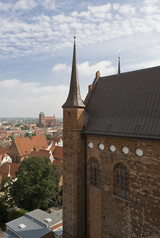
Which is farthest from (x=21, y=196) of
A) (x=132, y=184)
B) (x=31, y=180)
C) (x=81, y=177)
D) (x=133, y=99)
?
(x=133, y=99)

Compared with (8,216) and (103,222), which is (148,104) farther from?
(8,216)

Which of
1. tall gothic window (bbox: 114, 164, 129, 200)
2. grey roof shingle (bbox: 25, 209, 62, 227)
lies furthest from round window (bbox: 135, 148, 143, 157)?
grey roof shingle (bbox: 25, 209, 62, 227)

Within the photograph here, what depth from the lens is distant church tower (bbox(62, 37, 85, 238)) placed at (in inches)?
574

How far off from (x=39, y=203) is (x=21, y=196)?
3.11m

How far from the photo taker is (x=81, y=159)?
15.0 m

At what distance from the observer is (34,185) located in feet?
92.1

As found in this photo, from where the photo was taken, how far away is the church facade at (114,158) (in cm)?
1118

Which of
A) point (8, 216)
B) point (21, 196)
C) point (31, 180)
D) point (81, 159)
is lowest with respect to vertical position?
point (8, 216)

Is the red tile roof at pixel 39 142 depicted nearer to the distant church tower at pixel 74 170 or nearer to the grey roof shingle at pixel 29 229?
the grey roof shingle at pixel 29 229

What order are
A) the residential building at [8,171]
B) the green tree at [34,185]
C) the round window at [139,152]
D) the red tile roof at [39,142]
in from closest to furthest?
the round window at [139,152], the green tree at [34,185], the residential building at [8,171], the red tile roof at [39,142]

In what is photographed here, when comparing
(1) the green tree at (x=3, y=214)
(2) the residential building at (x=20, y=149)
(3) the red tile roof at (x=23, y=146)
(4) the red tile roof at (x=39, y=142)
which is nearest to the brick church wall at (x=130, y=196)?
(1) the green tree at (x=3, y=214)

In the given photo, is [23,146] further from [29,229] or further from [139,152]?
[139,152]

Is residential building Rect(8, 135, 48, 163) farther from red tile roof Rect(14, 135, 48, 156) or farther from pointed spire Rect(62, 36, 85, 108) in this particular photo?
pointed spire Rect(62, 36, 85, 108)

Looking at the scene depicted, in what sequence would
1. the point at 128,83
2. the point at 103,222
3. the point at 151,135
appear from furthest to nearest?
the point at 128,83
the point at 103,222
the point at 151,135
